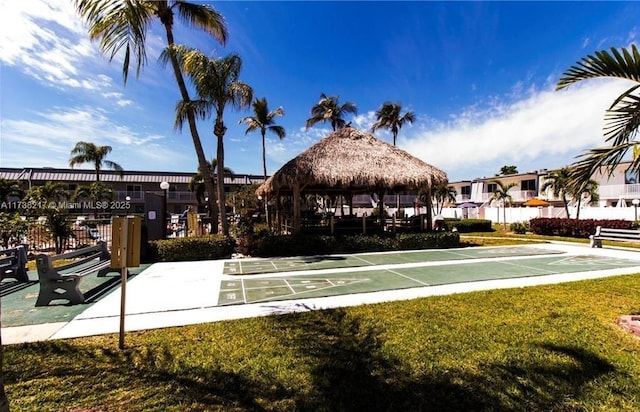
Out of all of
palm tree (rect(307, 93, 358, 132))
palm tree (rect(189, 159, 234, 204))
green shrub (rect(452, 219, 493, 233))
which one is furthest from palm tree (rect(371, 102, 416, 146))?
palm tree (rect(189, 159, 234, 204))

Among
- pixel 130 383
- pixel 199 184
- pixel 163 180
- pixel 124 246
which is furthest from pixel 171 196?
pixel 130 383

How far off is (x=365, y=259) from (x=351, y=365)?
7.75m

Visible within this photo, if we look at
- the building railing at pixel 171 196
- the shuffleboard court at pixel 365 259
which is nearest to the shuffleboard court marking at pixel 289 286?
the shuffleboard court at pixel 365 259

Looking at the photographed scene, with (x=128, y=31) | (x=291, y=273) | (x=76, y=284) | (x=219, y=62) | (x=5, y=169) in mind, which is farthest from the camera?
(x=5, y=169)

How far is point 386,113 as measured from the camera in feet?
97.5

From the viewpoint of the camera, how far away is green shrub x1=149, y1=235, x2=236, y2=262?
10.9 meters

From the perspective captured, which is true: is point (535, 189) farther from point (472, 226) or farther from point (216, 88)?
point (216, 88)

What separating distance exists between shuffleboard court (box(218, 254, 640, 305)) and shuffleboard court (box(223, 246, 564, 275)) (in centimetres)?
77

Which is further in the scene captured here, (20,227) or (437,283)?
(20,227)

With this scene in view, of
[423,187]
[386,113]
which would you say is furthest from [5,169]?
[423,187]

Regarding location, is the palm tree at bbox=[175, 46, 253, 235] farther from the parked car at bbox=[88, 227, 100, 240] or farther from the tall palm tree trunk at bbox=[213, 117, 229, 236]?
the parked car at bbox=[88, 227, 100, 240]

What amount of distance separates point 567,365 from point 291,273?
648 cm

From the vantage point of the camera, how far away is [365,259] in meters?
11.3

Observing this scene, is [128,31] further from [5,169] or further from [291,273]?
[5,169]
